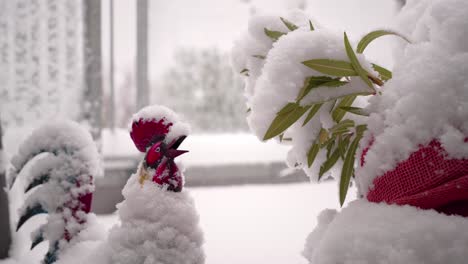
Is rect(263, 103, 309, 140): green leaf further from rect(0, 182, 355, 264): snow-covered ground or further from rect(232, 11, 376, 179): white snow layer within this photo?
rect(0, 182, 355, 264): snow-covered ground

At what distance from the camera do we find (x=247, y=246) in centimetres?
119

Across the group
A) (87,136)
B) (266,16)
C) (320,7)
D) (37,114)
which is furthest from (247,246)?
(320,7)

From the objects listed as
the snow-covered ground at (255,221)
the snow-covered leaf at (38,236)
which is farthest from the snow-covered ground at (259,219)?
the snow-covered leaf at (38,236)

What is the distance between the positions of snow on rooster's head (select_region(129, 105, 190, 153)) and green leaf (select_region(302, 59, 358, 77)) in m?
0.22

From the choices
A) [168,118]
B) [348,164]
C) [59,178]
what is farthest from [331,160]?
[59,178]

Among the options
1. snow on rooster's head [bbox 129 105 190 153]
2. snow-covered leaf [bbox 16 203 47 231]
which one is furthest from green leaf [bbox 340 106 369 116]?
snow-covered leaf [bbox 16 203 47 231]

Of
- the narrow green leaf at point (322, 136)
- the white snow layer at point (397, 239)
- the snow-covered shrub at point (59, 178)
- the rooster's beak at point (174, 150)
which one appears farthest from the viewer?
the snow-covered shrub at point (59, 178)

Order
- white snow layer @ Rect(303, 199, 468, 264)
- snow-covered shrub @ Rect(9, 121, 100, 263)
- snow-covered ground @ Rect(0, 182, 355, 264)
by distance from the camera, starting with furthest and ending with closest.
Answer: snow-covered ground @ Rect(0, 182, 355, 264)
snow-covered shrub @ Rect(9, 121, 100, 263)
white snow layer @ Rect(303, 199, 468, 264)

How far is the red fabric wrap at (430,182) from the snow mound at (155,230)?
27 cm

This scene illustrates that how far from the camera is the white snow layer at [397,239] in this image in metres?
0.34

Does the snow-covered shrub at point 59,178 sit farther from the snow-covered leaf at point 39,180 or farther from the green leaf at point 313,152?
→ the green leaf at point 313,152

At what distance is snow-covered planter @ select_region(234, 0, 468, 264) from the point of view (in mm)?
353

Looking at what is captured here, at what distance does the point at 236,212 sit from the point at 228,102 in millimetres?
868

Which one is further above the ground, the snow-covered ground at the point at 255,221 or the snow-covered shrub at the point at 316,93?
the snow-covered shrub at the point at 316,93
